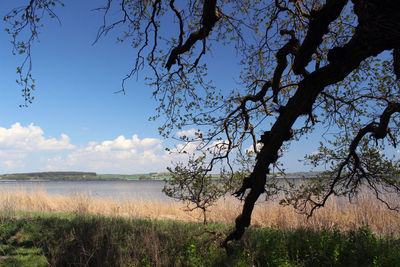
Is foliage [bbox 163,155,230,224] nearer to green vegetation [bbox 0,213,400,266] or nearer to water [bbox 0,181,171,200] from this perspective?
green vegetation [bbox 0,213,400,266]

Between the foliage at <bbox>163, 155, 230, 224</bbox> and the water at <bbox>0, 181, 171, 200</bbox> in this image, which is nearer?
the foliage at <bbox>163, 155, 230, 224</bbox>

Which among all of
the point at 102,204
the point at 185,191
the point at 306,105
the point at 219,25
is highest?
the point at 219,25

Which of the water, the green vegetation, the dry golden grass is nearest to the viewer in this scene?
the green vegetation

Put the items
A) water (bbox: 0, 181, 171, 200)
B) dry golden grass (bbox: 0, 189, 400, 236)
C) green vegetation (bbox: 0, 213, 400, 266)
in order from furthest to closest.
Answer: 1. water (bbox: 0, 181, 171, 200)
2. dry golden grass (bbox: 0, 189, 400, 236)
3. green vegetation (bbox: 0, 213, 400, 266)

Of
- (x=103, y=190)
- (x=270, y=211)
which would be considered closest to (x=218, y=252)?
(x=270, y=211)

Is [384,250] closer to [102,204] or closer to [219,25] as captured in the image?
[219,25]

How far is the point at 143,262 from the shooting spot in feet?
19.5

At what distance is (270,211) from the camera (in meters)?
11.4

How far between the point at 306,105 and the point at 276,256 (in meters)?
3.07

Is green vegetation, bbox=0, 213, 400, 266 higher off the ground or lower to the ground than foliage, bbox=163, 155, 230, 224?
lower

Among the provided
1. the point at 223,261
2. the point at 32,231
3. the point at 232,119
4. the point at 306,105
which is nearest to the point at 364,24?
the point at 306,105

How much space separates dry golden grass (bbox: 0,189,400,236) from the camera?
993cm

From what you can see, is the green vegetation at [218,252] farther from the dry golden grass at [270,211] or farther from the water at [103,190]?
the water at [103,190]

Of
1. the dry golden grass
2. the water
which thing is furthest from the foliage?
the water
